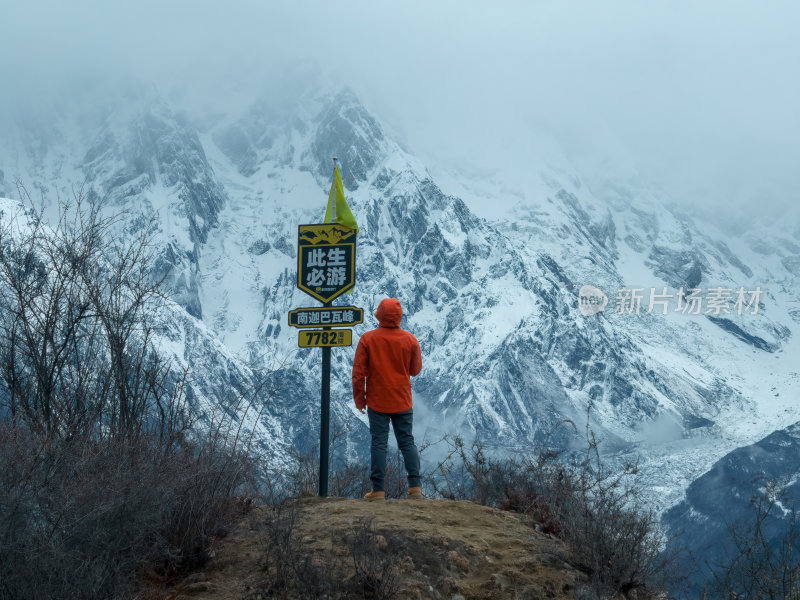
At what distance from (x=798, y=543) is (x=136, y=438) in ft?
17.8

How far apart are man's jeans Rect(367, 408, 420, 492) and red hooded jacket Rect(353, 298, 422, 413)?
0.13 m

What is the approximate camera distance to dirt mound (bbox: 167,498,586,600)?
5781mm

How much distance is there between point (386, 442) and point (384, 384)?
63cm

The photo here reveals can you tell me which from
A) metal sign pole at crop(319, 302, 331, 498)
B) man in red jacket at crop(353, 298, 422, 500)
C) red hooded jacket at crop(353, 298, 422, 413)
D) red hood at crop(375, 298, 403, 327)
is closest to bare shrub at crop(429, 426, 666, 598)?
man in red jacket at crop(353, 298, 422, 500)

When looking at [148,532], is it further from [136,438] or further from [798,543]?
[798,543]

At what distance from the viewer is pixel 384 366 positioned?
30.4 ft

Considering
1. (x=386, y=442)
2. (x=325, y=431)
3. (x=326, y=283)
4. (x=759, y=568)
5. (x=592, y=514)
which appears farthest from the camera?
(x=326, y=283)

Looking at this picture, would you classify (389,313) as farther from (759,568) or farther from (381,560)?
(759,568)

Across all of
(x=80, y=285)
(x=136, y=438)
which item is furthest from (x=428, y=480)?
(x=80, y=285)

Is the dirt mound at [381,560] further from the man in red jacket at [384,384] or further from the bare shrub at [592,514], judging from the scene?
the man in red jacket at [384,384]

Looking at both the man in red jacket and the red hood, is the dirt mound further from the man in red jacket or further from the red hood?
the red hood

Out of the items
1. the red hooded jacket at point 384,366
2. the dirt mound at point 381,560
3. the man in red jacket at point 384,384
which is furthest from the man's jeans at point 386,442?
the dirt mound at point 381,560

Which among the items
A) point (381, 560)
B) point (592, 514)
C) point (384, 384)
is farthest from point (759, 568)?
point (384, 384)

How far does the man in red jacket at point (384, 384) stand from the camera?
9234 mm
